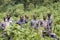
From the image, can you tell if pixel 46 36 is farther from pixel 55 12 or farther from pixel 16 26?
pixel 55 12

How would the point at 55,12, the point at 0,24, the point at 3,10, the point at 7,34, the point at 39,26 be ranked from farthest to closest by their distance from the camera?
the point at 3,10, the point at 55,12, the point at 0,24, the point at 39,26, the point at 7,34

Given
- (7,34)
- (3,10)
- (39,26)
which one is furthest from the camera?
(3,10)

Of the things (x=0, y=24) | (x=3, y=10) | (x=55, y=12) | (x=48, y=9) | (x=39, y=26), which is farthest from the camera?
(x=3, y=10)

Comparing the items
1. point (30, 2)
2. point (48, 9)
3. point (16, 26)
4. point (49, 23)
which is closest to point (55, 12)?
point (48, 9)

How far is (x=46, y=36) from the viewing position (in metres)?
11.7

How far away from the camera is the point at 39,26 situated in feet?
38.2

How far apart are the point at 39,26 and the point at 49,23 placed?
593 mm

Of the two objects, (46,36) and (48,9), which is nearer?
(46,36)

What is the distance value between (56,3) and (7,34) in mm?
10451

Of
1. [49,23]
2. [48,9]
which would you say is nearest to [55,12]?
[48,9]

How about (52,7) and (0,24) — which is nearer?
(0,24)

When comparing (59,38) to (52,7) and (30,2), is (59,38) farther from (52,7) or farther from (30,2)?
(30,2)

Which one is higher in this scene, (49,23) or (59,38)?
(49,23)

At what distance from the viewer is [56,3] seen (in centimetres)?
2047
